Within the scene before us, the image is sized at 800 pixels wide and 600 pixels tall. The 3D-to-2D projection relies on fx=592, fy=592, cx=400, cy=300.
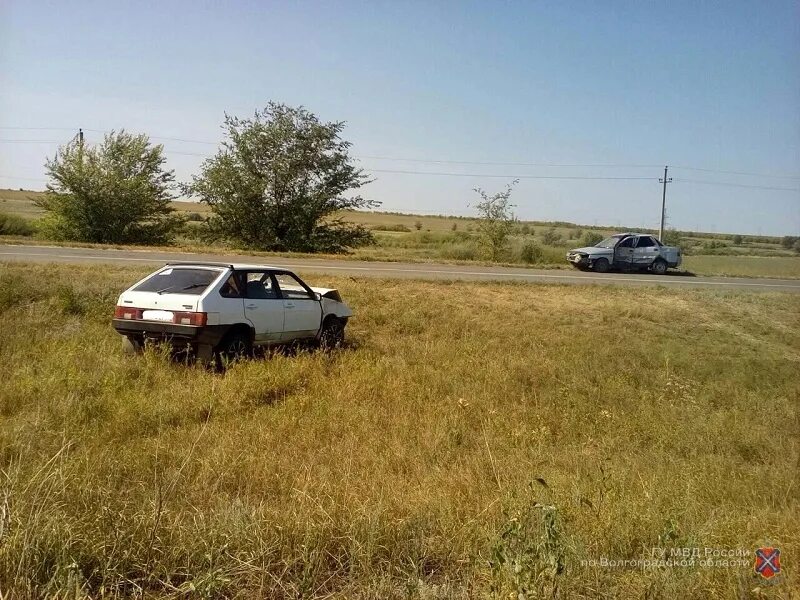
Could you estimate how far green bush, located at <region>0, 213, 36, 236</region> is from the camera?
35.5 metres

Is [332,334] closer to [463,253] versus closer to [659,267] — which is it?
[659,267]

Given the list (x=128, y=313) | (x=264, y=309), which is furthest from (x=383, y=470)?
(x=128, y=313)

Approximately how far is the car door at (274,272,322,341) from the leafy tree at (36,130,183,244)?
85.4ft

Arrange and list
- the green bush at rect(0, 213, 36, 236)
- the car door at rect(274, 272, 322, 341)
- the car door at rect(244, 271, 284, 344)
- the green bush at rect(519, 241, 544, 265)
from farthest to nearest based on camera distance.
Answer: the green bush at rect(519, 241, 544, 265) → the green bush at rect(0, 213, 36, 236) → the car door at rect(274, 272, 322, 341) → the car door at rect(244, 271, 284, 344)

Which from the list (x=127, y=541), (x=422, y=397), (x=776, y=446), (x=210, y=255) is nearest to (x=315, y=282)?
(x=210, y=255)

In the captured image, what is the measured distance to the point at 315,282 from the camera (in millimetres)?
17391

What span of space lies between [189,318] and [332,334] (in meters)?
3.50

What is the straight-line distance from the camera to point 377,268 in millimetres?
22812

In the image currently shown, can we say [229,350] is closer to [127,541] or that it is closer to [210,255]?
[127,541]

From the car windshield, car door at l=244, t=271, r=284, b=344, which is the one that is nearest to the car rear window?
car door at l=244, t=271, r=284, b=344

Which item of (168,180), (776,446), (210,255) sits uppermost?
(168,180)

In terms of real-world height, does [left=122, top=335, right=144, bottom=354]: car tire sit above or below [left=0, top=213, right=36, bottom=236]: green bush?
below

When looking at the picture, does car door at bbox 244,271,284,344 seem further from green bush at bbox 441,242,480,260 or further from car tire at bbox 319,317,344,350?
green bush at bbox 441,242,480,260

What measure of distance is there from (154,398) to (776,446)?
21.6 ft
